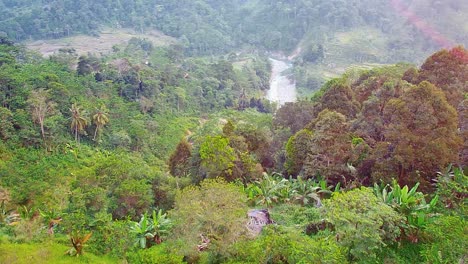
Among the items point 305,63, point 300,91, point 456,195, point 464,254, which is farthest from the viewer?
point 305,63

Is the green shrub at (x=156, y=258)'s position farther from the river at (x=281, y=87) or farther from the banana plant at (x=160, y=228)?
the river at (x=281, y=87)

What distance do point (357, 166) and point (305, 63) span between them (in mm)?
70425

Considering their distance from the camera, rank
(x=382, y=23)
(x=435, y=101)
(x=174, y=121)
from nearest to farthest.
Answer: (x=435, y=101)
(x=174, y=121)
(x=382, y=23)

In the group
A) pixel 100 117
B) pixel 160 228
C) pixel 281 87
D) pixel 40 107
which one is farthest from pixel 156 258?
pixel 281 87

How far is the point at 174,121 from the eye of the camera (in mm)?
54812

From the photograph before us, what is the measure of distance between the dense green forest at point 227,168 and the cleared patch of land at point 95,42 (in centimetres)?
1629

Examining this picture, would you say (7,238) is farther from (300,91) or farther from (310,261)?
(300,91)

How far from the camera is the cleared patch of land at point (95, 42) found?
281 ft

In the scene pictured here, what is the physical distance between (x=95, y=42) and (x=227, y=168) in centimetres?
8029

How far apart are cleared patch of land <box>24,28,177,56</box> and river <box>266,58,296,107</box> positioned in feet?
99.4

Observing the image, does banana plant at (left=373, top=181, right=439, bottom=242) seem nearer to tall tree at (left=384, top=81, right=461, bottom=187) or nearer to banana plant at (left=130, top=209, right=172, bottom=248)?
tall tree at (left=384, top=81, right=461, bottom=187)

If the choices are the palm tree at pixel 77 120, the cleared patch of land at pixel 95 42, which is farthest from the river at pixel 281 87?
the palm tree at pixel 77 120

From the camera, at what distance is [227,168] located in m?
24.7

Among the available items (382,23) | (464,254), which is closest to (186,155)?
(464,254)
